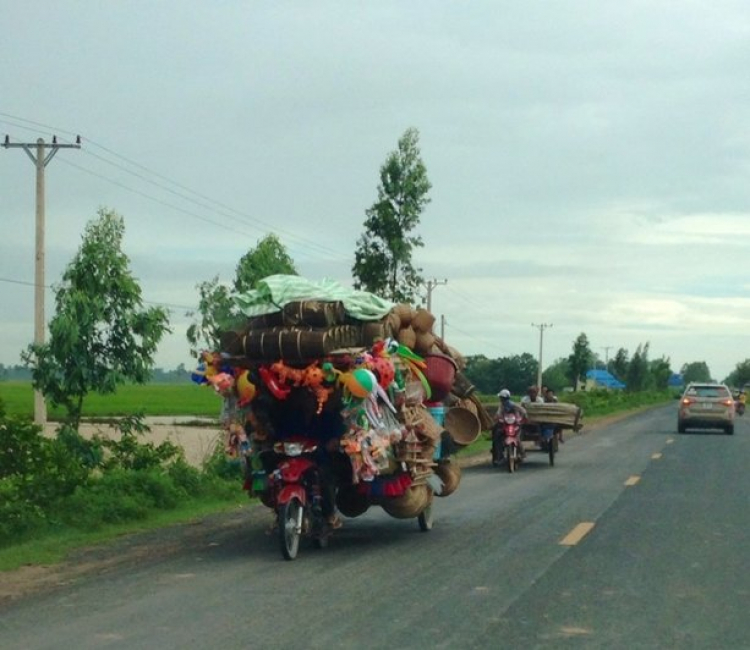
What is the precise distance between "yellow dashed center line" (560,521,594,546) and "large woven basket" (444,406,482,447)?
1600mm

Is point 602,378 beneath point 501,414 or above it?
above

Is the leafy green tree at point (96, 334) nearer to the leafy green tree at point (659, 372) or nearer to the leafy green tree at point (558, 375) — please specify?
the leafy green tree at point (558, 375)

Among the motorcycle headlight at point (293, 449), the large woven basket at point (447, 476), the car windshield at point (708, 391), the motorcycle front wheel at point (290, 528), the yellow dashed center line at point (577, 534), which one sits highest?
the car windshield at point (708, 391)

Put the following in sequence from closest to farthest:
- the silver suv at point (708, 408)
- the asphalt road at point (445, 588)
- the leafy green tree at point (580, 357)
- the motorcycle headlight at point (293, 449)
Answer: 1. the asphalt road at point (445, 588)
2. the motorcycle headlight at point (293, 449)
3. the silver suv at point (708, 408)
4. the leafy green tree at point (580, 357)

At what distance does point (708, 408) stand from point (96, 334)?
3019 centimetres

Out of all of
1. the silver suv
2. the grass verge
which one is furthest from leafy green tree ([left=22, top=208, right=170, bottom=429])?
the silver suv

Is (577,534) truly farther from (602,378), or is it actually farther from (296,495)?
(602,378)

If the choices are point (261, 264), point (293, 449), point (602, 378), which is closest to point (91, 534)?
point (293, 449)

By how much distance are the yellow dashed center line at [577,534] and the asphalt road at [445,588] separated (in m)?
0.03

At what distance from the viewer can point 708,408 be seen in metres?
43.4

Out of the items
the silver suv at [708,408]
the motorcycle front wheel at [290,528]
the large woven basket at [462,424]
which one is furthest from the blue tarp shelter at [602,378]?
the motorcycle front wheel at [290,528]

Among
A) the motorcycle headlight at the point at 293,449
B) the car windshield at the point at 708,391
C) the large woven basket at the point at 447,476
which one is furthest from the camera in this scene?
the car windshield at the point at 708,391

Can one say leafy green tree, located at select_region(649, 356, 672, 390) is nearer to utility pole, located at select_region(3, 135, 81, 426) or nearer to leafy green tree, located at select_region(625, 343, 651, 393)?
leafy green tree, located at select_region(625, 343, 651, 393)

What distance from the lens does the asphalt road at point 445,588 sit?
8.41 meters
